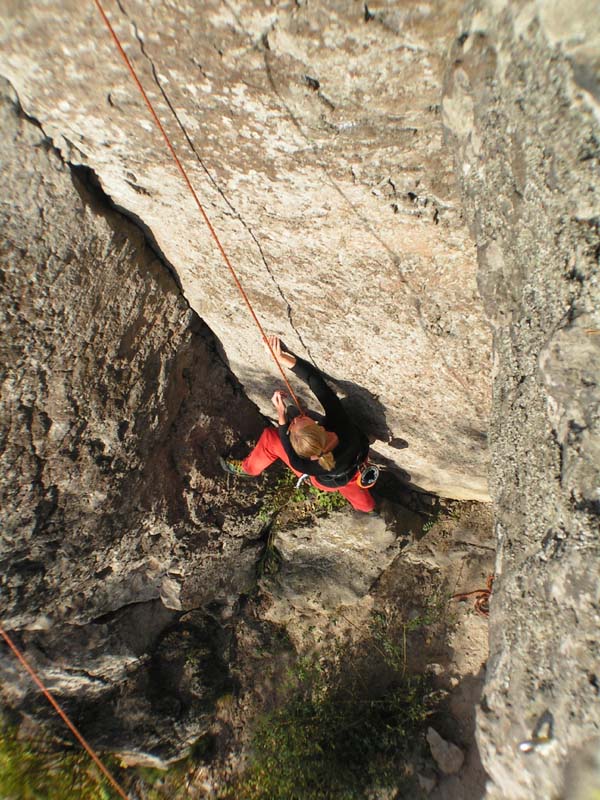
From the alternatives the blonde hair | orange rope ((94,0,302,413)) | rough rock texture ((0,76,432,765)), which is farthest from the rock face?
the blonde hair

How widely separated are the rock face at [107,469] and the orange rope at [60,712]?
63 mm

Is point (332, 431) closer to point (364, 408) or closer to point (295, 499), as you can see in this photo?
point (364, 408)

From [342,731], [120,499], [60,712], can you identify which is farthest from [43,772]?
[120,499]

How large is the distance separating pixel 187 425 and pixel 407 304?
171 centimetres

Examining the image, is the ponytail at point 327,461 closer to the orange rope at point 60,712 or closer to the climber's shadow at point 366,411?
the climber's shadow at point 366,411

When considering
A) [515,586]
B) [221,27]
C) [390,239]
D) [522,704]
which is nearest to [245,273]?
[390,239]

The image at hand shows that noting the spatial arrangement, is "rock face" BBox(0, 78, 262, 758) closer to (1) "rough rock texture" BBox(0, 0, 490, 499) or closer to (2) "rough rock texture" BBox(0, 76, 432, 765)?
(2) "rough rock texture" BBox(0, 76, 432, 765)

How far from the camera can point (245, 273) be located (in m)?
2.33

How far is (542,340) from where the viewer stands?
1.27 m

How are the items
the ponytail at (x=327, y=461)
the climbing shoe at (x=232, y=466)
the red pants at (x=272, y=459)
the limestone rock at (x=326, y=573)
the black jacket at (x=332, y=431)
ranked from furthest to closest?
the limestone rock at (x=326, y=573)
the climbing shoe at (x=232, y=466)
the red pants at (x=272, y=459)
the black jacket at (x=332, y=431)
the ponytail at (x=327, y=461)

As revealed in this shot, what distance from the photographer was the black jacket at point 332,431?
2754 millimetres

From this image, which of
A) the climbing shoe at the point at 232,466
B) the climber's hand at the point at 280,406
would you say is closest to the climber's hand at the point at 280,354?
the climber's hand at the point at 280,406

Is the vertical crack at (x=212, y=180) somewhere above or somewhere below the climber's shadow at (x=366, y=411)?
above

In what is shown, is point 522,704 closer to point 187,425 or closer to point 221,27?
point 221,27
